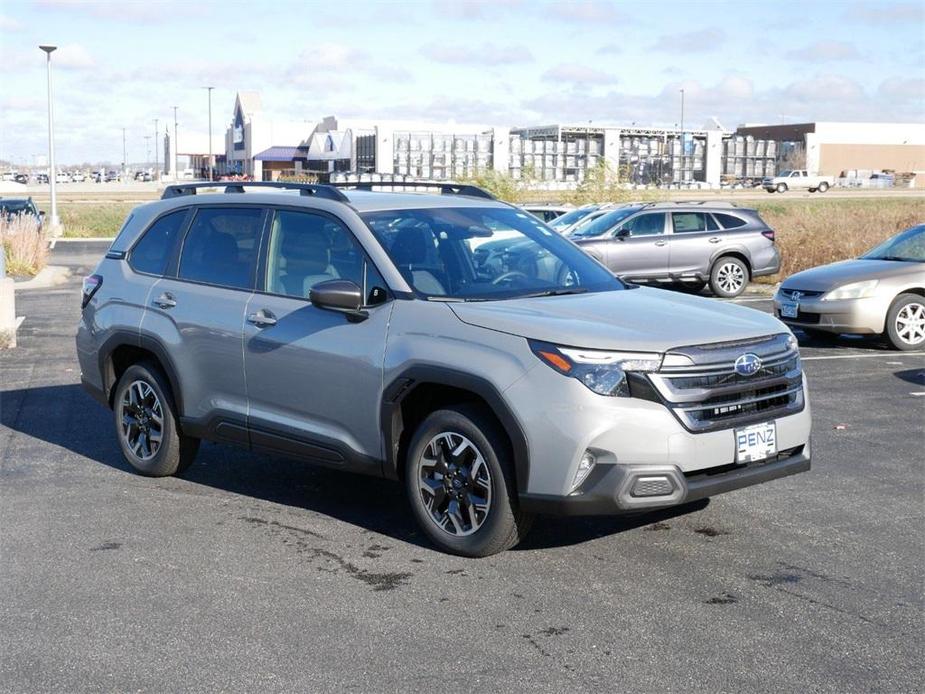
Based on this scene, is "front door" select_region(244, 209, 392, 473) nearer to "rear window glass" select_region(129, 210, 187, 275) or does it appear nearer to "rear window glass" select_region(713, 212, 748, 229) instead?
"rear window glass" select_region(129, 210, 187, 275)

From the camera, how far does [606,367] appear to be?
18.1ft

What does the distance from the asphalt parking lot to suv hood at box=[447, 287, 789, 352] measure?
1135mm

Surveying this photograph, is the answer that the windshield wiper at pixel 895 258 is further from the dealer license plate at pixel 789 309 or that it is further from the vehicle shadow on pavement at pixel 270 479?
the vehicle shadow on pavement at pixel 270 479

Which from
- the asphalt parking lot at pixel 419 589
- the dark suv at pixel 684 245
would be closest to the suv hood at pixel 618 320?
the asphalt parking lot at pixel 419 589

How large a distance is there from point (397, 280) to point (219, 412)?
5.26 feet

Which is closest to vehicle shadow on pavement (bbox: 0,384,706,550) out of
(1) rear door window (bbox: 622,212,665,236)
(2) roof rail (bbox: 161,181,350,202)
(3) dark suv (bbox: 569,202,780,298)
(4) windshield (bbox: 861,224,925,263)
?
(2) roof rail (bbox: 161,181,350,202)

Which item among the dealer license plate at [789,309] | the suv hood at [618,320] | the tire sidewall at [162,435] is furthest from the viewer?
the dealer license plate at [789,309]

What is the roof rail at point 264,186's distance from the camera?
6903 millimetres

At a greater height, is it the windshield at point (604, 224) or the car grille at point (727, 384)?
the windshield at point (604, 224)

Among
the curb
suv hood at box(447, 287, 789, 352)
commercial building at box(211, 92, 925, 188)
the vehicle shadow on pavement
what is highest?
commercial building at box(211, 92, 925, 188)

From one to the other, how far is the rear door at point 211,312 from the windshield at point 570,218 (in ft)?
51.8

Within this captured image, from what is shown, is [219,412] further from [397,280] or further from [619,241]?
[619,241]

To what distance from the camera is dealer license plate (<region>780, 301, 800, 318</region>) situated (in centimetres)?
1422

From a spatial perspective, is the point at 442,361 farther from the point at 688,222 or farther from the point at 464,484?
the point at 688,222
